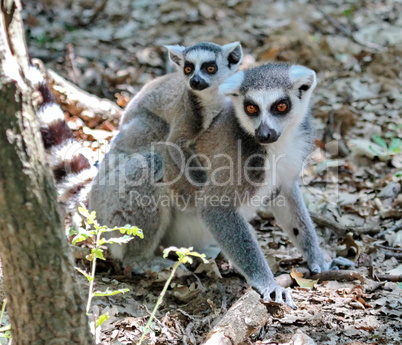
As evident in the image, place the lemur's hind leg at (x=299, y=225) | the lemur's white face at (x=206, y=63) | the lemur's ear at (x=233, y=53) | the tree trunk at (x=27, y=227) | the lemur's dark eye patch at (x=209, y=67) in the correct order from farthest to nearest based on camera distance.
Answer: the lemur's ear at (x=233, y=53)
the lemur's dark eye patch at (x=209, y=67)
the lemur's white face at (x=206, y=63)
the lemur's hind leg at (x=299, y=225)
the tree trunk at (x=27, y=227)

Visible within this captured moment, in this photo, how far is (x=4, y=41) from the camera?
6.69 feet

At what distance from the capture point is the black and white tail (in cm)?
470

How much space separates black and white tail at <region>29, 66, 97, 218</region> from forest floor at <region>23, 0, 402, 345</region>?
86cm

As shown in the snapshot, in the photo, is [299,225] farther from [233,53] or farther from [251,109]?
[233,53]

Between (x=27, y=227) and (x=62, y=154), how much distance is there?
2.77 meters

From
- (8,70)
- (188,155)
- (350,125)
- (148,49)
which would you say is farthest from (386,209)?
(148,49)

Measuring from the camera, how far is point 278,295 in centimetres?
390

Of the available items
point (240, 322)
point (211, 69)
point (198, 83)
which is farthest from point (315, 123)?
point (240, 322)

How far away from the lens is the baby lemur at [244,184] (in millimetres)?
4102

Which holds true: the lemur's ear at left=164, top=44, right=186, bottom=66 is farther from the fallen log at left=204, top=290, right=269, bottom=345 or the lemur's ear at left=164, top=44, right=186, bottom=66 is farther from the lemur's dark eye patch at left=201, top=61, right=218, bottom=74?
→ the fallen log at left=204, top=290, right=269, bottom=345

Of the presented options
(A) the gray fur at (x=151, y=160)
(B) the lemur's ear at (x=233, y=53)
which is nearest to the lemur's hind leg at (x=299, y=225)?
(A) the gray fur at (x=151, y=160)

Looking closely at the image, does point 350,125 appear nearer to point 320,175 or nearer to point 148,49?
point 320,175

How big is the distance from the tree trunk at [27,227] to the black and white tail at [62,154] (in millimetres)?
2383

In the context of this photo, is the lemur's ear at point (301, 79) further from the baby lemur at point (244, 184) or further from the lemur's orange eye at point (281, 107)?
the lemur's orange eye at point (281, 107)
